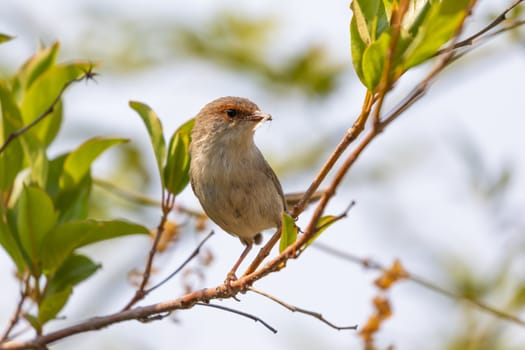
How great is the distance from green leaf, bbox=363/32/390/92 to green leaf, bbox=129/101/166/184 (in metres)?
1.16

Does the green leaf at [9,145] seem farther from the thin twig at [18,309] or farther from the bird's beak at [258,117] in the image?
the bird's beak at [258,117]

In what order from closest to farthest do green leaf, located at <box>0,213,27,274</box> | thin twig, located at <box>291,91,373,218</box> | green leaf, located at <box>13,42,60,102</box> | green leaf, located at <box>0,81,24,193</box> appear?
thin twig, located at <box>291,91,373,218</box>, green leaf, located at <box>0,213,27,274</box>, green leaf, located at <box>0,81,24,193</box>, green leaf, located at <box>13,42,60,102</box>

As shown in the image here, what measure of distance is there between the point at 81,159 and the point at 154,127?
0.40m

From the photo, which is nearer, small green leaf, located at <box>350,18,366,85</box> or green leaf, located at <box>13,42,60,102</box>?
small green leaf, located at <box>350,18,366,85</box>

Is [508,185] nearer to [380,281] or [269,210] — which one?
[269,210]

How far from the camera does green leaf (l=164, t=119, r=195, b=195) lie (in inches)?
128

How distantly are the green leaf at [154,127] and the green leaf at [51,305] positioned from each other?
610mm

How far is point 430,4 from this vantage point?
8.19ft

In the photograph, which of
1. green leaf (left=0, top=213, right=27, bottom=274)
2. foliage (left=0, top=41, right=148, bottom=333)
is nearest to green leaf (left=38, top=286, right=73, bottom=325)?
foliage (left=0, top=41, right=148, bottom=333)

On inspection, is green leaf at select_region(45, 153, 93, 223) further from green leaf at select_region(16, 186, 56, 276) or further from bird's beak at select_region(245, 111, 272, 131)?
bird's beak at select_region(245, 111, 272, 131)

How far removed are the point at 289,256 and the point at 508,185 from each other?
2.74 m

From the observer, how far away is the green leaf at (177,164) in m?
3.26

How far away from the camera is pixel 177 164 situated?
3305 millimetres

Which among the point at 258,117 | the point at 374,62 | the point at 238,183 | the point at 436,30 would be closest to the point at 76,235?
the point at 374,62
